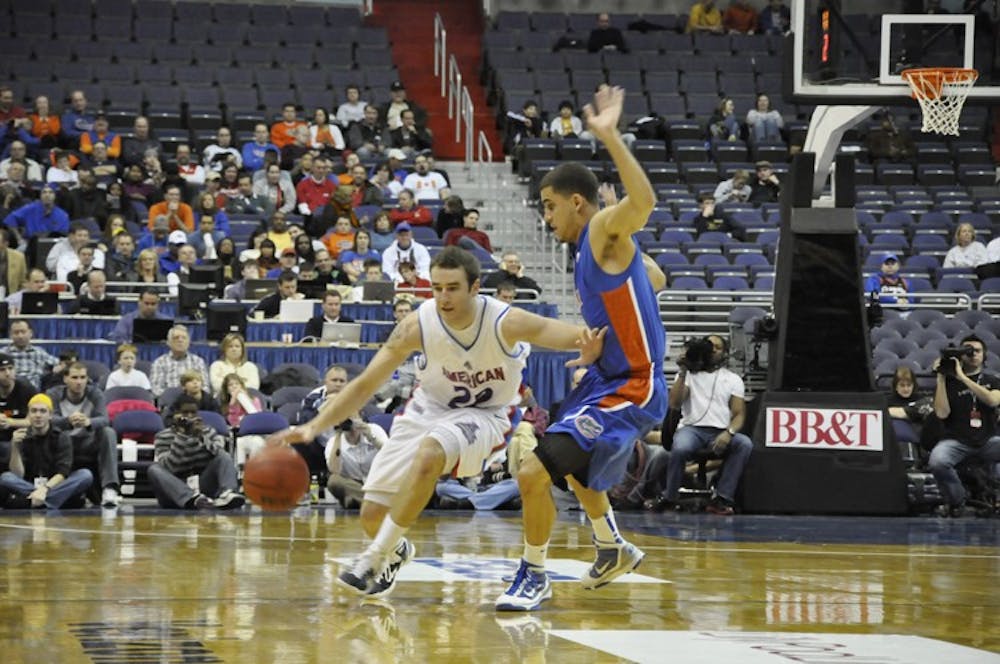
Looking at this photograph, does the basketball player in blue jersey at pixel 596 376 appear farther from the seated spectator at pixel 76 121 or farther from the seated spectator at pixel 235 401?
the seated spectator at pixel 76 121

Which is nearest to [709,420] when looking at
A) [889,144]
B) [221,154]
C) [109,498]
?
[109,498]

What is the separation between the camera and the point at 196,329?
1550 centimetres

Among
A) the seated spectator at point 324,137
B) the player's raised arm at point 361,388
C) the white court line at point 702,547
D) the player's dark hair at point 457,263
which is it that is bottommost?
the white court line at point 702,547

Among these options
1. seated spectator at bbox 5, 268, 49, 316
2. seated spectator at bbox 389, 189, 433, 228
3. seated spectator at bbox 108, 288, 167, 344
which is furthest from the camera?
seated spectator at bbox 389, 189, 433, 228

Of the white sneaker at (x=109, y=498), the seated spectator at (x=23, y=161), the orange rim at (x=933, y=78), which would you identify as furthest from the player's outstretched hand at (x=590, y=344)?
the seated spectator at (x=23, y=161)

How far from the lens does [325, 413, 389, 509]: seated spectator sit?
12.9 meters

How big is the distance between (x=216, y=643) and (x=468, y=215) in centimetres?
1383

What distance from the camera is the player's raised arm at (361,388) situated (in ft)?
20.1

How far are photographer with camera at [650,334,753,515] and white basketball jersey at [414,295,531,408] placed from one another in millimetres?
6894

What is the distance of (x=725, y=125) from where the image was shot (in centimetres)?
2319

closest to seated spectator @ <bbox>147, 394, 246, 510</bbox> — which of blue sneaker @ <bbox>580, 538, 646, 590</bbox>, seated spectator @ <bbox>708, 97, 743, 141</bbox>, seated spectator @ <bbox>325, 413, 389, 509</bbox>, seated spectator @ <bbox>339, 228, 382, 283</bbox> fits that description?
seated spectator @ <bbox>325, 413, 389, 509</bbox>

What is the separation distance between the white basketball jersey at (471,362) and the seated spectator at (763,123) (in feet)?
55.9

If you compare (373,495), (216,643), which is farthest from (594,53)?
(216,643)

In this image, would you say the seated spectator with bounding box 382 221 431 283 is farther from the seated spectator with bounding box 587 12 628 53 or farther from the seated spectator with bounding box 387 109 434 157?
the seated spectator with bounding box 587 12 628 53
